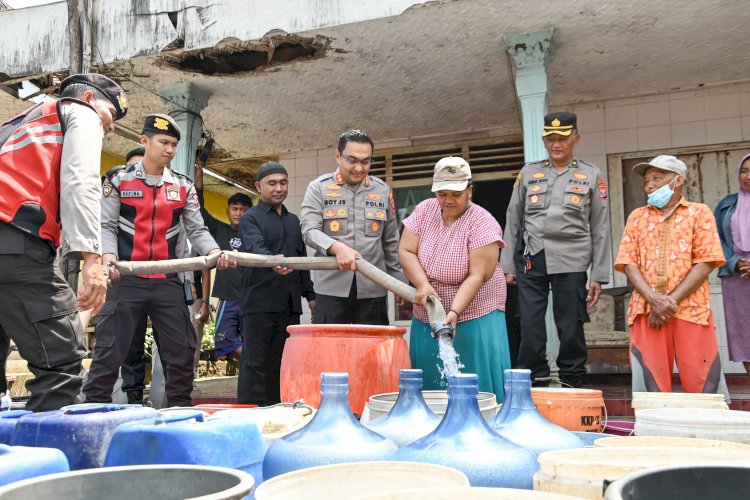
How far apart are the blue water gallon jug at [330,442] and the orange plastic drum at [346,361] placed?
1061 millimetres

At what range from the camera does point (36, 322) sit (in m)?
2.32

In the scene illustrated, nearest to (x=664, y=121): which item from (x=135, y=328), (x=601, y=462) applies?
(x=135, y=328)

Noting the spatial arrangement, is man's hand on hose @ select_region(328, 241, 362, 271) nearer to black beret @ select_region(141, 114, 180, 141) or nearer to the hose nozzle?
the hose nozzle

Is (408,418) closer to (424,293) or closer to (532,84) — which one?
(424,293)

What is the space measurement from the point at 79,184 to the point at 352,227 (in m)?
1.87

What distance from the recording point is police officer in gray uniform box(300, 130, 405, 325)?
12.7 feet

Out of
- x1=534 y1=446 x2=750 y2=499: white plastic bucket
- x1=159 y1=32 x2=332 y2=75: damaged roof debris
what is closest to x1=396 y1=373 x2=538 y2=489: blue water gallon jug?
x1=534 y1=446 x2=750 y2=499: white plastic bucket

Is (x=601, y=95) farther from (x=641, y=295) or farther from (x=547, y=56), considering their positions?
(x=641, y=295)

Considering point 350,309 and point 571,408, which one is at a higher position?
point 350,309

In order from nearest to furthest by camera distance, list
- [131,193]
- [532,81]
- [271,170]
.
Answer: [131,193] < [271,170] < [532,81]

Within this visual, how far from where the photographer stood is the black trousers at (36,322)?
2.32m

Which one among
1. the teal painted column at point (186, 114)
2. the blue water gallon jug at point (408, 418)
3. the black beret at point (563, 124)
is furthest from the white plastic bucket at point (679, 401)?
the teal painted column at point (186, 114)

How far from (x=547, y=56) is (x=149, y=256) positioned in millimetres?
3427

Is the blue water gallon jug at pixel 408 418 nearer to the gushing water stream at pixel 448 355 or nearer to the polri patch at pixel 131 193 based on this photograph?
the gushing water stream at pixel 448 355
